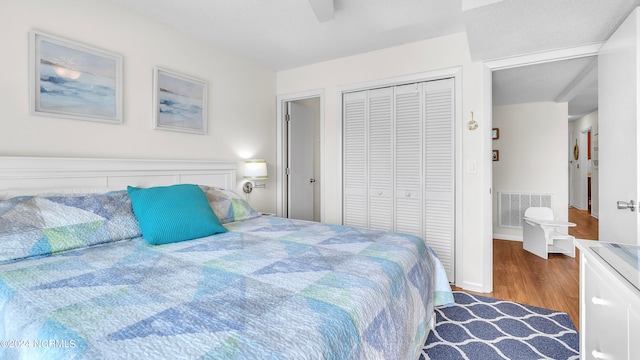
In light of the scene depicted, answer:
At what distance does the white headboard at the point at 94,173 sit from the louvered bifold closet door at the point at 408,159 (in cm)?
189

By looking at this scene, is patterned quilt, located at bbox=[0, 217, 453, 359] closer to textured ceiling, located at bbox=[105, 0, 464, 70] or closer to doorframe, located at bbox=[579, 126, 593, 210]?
textured ceiling, located at bbox=[105, 0, 464, 70]

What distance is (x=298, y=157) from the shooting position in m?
4.23

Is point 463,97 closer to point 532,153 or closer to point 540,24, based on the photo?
point 540,24

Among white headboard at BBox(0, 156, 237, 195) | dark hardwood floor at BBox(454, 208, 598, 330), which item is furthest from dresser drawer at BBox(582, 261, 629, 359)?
white headboard at BBox(0, 156, 237, 195)

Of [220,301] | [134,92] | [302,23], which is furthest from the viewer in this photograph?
[302,23]

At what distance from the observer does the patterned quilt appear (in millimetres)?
799

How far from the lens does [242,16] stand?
8.36ft

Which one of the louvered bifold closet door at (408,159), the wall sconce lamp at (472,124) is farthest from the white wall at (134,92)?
the wall sconce lamp at (472,124)

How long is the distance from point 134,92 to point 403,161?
2509 mm

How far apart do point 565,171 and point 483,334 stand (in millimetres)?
3606

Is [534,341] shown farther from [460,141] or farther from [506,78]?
[506,78]

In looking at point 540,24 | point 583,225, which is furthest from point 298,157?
point 583,225

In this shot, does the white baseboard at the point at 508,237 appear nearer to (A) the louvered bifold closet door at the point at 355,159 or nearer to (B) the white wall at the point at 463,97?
(B) the white wall at the point at 463,97

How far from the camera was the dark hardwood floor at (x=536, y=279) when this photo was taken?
2.52m
